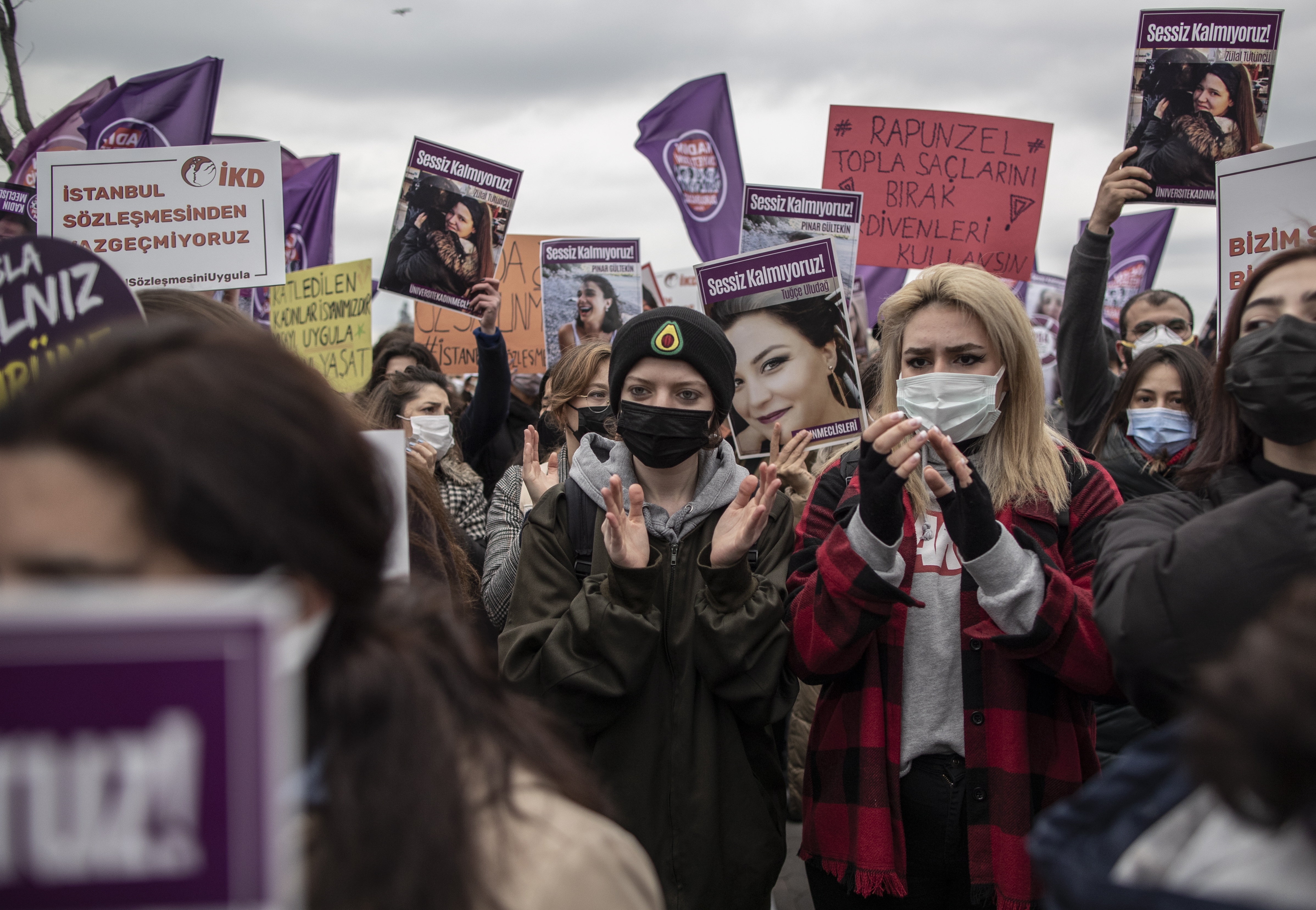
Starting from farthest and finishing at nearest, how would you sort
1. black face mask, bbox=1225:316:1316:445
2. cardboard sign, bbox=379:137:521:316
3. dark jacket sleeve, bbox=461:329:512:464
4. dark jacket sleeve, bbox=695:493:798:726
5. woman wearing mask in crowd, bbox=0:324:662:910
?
cardboard sign, bbox=379:137:521:316 < dark jacket sleeve, bbox=461:329:512:464 < dark jacket sleeve, bbox=695:493:798:726 < black face mask, bbox=1225:316:1316:445 < woman wearing mask in crowd, bbox=0:324:662:910

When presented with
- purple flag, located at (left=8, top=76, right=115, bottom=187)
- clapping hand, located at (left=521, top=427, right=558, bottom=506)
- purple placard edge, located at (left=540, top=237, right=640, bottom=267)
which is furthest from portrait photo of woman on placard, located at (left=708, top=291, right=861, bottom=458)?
purple flag, located at (left=8, top=76, right=115, bottom=187)

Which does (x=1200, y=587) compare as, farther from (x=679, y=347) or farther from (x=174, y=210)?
(x=174, y=210)

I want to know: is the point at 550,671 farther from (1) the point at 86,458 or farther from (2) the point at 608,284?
(2) the point at 608,284

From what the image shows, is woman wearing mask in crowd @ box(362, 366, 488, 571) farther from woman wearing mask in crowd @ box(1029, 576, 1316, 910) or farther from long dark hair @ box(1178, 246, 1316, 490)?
woman wearing mask in crowd @ box(1029, 576, 1316, 910)

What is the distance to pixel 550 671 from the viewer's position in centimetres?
252

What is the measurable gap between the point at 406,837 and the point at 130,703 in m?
0.36

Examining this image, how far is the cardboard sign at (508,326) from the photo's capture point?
23.2ft

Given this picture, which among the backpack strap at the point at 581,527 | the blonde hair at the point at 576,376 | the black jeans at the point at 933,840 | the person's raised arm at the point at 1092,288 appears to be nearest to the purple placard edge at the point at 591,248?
the blonde hair at the point at 576,376

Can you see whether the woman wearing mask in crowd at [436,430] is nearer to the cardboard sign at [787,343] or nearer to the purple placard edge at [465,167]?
the purple placard edge at [465,167]

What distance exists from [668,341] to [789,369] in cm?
88

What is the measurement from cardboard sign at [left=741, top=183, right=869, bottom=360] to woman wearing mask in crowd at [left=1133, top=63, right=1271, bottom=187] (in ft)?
5.27

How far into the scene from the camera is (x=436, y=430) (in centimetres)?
509

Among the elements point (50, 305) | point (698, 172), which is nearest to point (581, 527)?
point (50, 305)

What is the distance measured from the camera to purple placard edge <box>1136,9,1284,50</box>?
12.2 ft
